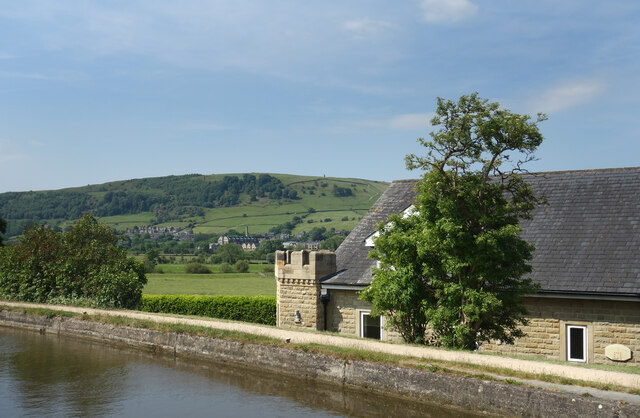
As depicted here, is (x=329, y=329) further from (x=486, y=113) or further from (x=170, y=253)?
(x=170, y=253)

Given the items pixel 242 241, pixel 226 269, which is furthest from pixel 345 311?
pixel 242 241

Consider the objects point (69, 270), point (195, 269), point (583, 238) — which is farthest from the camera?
point (195, 269)

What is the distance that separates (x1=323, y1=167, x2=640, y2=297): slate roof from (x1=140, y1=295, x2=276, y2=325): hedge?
532 cm

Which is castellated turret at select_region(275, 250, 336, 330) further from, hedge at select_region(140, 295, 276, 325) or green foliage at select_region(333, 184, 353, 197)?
green foliage at select_region(333, 184, 353, 197)

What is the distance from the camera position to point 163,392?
1312cm

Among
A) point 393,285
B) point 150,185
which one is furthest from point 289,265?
point 150,185

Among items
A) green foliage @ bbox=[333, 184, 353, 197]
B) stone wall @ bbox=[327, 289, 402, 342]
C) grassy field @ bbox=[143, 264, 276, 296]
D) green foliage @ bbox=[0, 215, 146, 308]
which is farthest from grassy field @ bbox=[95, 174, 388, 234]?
stone wall @ bbox=[327, 289, 402, 342]

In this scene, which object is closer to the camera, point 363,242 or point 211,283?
point 363,242

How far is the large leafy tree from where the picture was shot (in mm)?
13164

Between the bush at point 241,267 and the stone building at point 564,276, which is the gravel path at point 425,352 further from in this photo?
the bush at point 241,267

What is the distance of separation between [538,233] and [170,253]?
7409 cm

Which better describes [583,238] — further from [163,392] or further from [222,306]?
[222,306]

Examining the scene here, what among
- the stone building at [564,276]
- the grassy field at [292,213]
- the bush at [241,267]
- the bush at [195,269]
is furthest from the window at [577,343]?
the grassy field at [292,213]

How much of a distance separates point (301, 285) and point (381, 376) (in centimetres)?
727
